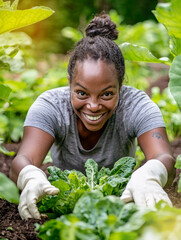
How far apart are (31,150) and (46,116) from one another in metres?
0.23

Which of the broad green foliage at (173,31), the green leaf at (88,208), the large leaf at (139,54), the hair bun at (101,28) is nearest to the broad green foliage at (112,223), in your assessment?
the green leaf at (88,208)

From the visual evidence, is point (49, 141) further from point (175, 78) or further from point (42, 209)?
point (175, 78)

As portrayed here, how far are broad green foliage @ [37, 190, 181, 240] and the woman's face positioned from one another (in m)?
0.80

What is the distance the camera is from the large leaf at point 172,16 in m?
1.64

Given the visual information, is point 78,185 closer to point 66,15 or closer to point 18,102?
point 18,102

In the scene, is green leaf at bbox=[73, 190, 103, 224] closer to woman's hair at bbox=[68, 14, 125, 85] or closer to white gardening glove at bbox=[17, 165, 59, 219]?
white gardening glove at bbox=[17, 165, 59, 219]

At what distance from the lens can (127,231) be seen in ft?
3.43

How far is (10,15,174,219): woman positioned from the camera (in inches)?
69.9

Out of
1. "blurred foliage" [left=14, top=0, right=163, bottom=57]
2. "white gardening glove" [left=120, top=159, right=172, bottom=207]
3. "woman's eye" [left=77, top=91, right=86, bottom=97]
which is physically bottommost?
"blurred foliage" [left=14, top=0, right=163, bottom=57]

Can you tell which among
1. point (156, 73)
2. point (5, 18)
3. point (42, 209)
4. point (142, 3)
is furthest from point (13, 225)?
point (142, 3)

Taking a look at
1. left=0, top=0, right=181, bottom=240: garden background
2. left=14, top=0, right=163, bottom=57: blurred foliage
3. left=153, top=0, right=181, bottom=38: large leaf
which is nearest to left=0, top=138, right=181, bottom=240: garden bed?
left=0, top=0, right=181, bottom=240: garden background

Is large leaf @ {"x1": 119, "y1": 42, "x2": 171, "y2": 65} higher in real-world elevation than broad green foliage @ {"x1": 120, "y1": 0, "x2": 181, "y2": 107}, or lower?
lower

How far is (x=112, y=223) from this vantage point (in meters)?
1.13

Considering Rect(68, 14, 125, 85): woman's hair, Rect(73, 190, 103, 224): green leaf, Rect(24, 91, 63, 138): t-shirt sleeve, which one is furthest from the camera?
Rect(24, 91, 63, 138): t-shirt sleeve
